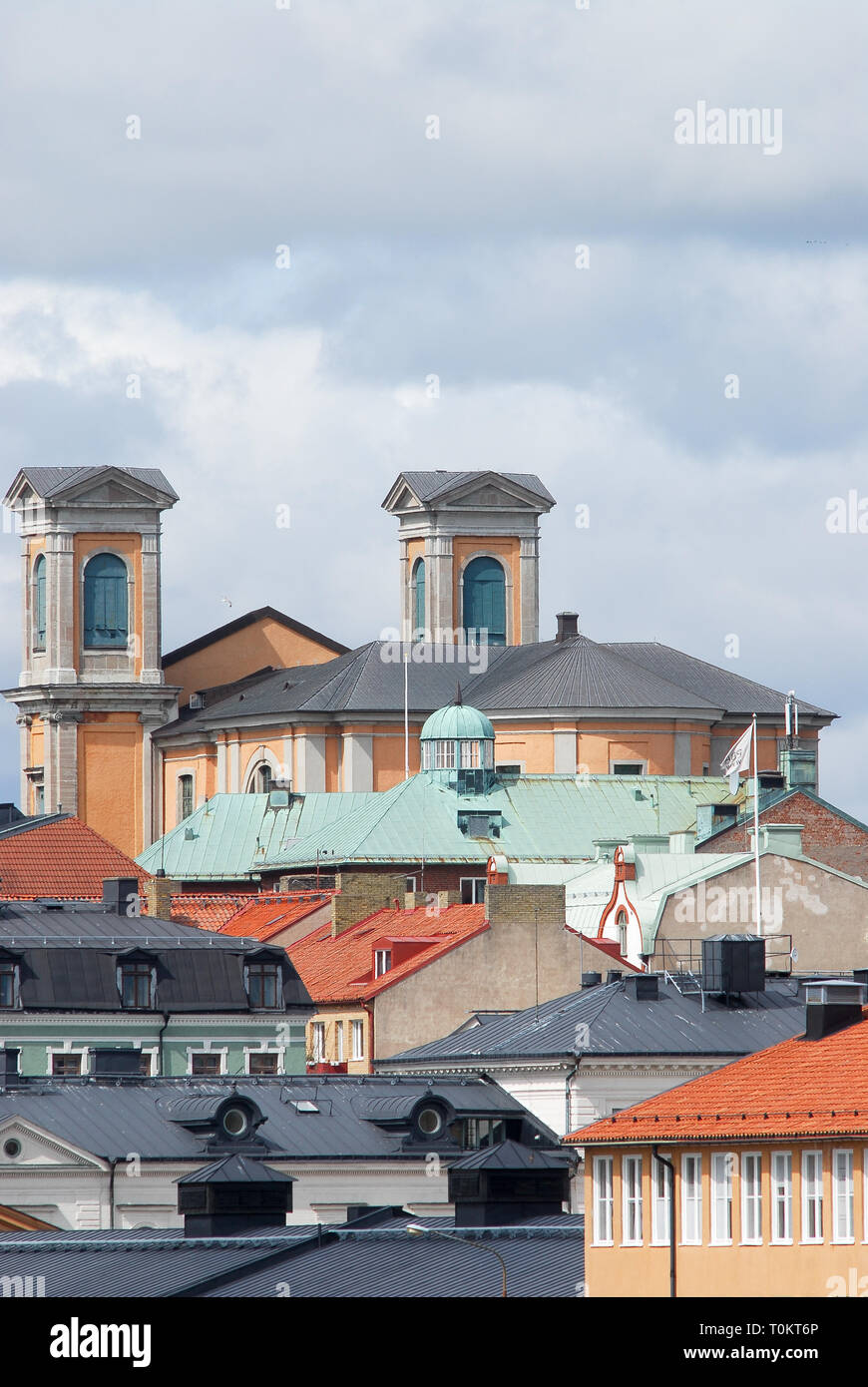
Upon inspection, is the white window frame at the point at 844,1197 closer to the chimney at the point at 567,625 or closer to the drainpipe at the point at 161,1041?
the drainpipe at the point at 161,1041

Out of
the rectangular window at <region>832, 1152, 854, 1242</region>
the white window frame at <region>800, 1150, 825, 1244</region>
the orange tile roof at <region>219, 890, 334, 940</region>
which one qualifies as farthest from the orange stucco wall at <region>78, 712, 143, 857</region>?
the rectangular window at <region>832, 1152, 854, 1242</region>

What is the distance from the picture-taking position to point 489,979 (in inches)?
2980

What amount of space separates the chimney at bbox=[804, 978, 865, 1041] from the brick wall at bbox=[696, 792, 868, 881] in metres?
50.4

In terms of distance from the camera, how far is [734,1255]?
39875 millimetres

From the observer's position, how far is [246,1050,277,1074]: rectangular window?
7275cm

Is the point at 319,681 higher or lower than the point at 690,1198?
higher

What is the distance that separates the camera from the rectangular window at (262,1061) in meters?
72.8

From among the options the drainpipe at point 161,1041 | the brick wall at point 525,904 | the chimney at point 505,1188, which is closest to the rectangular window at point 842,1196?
the chimney at point 505,1188

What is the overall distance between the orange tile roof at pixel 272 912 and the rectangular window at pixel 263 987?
572 inches

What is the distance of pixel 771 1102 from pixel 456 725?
243 feet

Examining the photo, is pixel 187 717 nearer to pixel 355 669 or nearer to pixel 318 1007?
pixel 355 669

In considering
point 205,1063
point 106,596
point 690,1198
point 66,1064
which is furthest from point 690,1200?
point 106,596

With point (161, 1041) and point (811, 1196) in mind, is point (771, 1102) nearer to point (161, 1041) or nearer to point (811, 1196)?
point (811, 1196)
